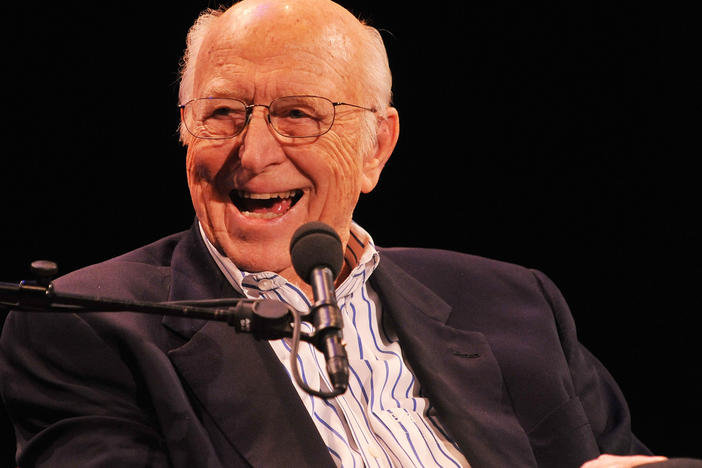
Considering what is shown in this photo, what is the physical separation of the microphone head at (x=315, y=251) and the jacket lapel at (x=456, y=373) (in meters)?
0.83

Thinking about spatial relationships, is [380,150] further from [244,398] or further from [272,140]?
[244,398]

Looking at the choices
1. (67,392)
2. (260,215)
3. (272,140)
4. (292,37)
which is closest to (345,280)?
(260,215)

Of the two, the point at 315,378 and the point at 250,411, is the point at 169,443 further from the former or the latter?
the point at 315,378

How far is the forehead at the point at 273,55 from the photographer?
7.09 ft

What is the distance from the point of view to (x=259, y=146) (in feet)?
7.02

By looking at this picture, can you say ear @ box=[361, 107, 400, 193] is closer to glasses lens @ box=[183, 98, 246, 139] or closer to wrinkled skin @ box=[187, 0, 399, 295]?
wrinkled skin @ box=[187, 0, 399, 295]

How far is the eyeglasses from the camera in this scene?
2.17 metres

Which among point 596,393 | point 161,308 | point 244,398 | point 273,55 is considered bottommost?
point 596,393

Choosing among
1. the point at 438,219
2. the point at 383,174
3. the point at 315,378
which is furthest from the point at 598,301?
the point at 315,378

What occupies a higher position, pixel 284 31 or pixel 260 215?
pixel 284 31

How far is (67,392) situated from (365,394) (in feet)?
2.54

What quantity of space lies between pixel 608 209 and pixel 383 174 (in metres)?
0.90

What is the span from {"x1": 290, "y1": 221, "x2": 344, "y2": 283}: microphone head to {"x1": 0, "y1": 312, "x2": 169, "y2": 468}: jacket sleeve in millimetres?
637

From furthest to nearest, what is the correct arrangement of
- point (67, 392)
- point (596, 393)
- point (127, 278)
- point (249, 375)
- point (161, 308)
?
1. point (596, 393)
2. point (127, 278)
3. point (249, 375)
4. point (67, 392)
5. point (161, 308)
